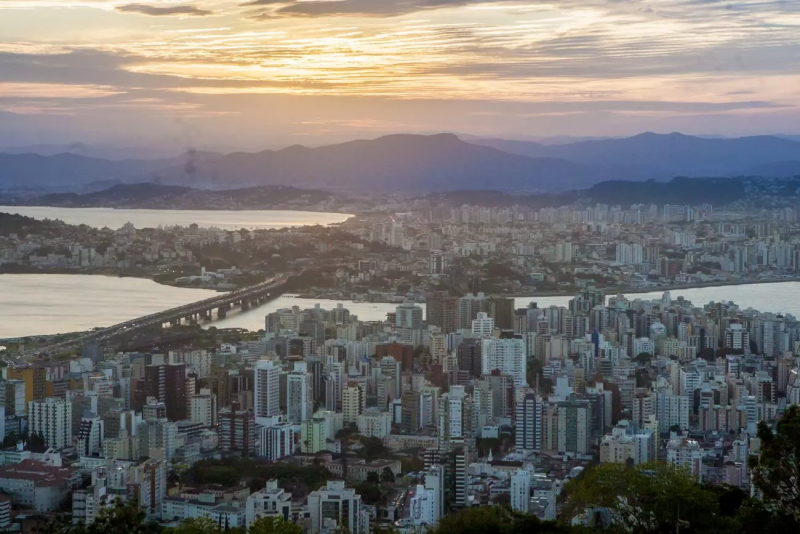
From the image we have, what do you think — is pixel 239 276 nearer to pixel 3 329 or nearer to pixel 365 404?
pixel 3 329

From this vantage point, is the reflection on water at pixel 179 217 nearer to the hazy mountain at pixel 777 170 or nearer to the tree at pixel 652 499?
the hazy mountain at pixel 777 170

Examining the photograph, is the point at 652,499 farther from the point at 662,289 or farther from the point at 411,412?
the point at 662,289

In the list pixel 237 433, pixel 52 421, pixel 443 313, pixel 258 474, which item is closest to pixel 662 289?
pixel 443 313

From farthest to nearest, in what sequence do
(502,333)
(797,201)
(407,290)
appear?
(797,201)
(407,290)
(502,333)

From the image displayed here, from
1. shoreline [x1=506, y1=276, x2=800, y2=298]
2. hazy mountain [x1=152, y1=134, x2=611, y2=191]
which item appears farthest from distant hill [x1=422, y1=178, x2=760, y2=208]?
shoreline [x1=506, y1=276, x2=800, y2=298]

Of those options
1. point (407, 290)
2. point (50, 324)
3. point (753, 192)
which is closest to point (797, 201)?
point (753, 192)

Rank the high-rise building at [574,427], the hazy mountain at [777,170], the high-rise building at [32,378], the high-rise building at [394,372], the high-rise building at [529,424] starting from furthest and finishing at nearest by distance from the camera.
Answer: the hazy mountain at [777,170] → the high-rise building at [394,372] → the high-rise building at [32,378] → the high-rise building at [529,424] → the high-rise building at [574,427]

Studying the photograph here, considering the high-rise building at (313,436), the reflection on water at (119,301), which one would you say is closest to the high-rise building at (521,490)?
the high-rise building at (313,436)
